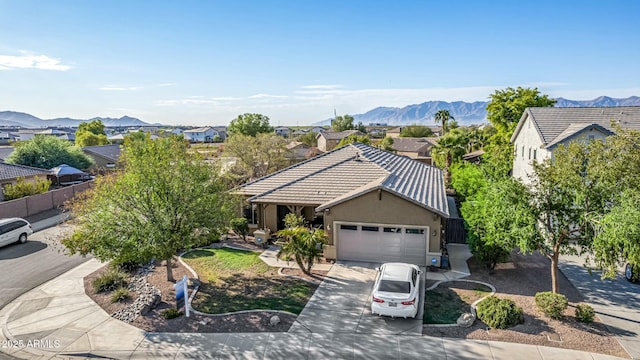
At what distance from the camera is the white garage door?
60.3 ft

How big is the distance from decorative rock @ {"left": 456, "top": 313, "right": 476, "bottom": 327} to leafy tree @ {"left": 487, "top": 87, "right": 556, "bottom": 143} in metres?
33.6

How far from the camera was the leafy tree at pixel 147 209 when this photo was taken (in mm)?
13805

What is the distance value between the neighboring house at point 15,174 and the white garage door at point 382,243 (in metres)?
30.2

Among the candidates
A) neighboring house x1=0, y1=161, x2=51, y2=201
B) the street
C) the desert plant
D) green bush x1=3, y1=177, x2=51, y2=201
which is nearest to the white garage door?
the desert plant

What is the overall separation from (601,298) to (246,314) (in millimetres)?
13094

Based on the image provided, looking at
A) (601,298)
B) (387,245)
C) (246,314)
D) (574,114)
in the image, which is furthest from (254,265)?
(574,114)

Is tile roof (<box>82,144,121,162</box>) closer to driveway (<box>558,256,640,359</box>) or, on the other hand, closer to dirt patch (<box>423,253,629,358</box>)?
dirt patch (<box>423,253,629,358</box>)

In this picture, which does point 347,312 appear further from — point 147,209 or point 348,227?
point 147,209

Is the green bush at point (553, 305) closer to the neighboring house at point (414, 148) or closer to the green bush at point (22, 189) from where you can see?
the green bush at point (22, 189)

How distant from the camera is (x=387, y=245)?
18.8 metres

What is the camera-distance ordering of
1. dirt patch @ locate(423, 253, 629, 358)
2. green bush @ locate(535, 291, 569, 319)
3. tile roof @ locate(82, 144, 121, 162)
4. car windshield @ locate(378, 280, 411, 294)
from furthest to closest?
tile roof @ locate(82, 144, 121, 162) < car windshield @ locate(378, 280, 411, 294) < green bush @ locate(535, 291, 569, 319) < dirt patch @ locate(423, 253, 629, 358)

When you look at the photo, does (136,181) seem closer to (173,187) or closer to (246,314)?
(173,187)

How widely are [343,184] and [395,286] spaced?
945 centimetres

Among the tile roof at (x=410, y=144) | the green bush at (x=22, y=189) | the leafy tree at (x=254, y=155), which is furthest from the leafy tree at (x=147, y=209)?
the tile roof at (x=410, y=144)
